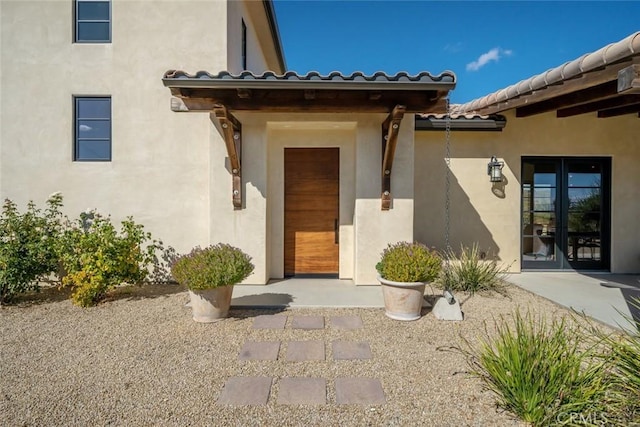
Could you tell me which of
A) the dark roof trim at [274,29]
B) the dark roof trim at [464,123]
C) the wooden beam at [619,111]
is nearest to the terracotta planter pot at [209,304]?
the dark roof trim at [464,123]

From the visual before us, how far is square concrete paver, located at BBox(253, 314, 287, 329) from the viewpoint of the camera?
4.94m

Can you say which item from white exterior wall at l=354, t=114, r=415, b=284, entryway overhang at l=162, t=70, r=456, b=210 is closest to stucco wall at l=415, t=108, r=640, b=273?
white exterior wall at l=354, t=114, r=415, b=284

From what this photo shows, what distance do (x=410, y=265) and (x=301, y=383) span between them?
99.0 inches

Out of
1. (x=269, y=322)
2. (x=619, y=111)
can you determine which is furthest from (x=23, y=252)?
(x=619, y=111)

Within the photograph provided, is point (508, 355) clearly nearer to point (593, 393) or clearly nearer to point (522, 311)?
point (593, 393)

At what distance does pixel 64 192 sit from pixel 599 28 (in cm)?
1998

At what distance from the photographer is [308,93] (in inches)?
219

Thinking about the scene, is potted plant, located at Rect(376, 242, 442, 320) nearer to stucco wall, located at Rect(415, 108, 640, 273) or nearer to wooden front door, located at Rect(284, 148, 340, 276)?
wooden front door, located at Rect(284, 148, 340, 276)

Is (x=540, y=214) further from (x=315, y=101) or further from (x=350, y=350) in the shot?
(x=350, y=350)

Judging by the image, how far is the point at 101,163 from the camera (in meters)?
7.39

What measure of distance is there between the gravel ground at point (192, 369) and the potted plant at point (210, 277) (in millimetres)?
230

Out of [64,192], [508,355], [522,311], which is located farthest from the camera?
[64,192]

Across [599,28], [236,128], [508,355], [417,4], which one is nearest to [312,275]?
[236,128]

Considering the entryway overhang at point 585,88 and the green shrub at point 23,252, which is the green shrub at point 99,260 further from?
the entryway overhang at point 585,88
